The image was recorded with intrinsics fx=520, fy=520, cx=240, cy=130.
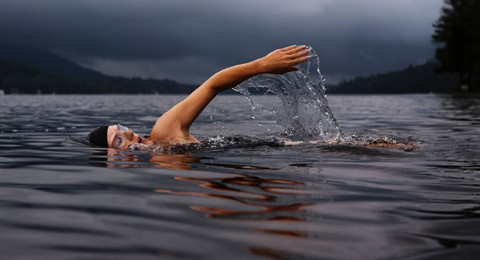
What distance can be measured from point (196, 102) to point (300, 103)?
8.09ft

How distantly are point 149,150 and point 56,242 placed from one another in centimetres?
460

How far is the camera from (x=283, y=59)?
665cm

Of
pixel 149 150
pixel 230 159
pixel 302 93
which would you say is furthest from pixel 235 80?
pixel 302 93

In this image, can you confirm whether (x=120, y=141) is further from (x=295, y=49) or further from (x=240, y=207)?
(x=240, y=207)

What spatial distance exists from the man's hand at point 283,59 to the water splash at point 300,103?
1.08 meters

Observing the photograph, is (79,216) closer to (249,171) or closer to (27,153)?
(249,171)

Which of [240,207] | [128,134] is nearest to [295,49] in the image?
[128,134]

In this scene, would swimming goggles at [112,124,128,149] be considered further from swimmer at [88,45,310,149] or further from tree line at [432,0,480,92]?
tree line at [432,0,480,92]

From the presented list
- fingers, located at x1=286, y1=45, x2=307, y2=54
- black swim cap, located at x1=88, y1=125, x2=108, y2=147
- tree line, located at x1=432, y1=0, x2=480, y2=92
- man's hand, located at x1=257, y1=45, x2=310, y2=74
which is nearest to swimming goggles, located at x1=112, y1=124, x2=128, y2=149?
black swim cap, located at x1=88, y1=125, x2=108, y2=147

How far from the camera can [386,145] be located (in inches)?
313

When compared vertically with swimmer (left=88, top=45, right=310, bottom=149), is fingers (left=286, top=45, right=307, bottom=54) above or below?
above

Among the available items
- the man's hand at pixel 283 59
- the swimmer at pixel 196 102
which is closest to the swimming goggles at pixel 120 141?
the swimmer at pixel 196 102

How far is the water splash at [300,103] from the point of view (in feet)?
27.6

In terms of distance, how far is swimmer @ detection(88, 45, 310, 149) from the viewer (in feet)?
21.9
